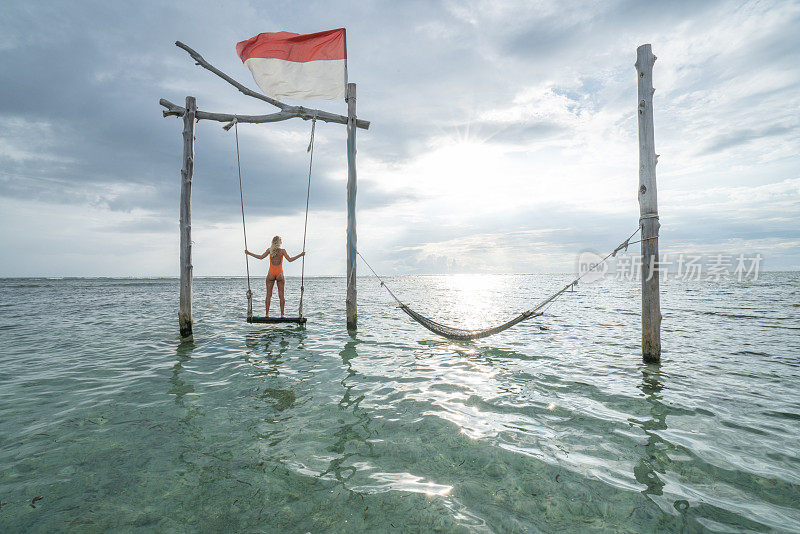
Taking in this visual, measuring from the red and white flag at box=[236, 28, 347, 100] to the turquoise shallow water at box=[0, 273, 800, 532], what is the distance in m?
7.39

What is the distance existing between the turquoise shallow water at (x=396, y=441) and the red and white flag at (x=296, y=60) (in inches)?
291

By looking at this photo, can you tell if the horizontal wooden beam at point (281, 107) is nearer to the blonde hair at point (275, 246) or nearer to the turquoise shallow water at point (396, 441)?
the blonde hair at point (275, 246)

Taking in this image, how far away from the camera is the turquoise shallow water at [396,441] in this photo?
2902 mm

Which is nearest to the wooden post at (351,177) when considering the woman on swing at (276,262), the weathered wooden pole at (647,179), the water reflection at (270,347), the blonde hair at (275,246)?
the woman on swing at (276,262)

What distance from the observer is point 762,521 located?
2830mm

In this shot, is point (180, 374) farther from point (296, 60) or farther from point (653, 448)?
point (296, 60)

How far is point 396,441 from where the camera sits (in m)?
4.10

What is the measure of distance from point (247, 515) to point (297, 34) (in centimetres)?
1089

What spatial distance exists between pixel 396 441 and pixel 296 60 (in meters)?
9.84

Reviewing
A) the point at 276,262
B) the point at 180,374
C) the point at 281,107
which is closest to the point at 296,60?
the point at 281,107

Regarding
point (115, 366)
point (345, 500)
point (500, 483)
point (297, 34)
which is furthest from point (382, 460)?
point (297, 34)

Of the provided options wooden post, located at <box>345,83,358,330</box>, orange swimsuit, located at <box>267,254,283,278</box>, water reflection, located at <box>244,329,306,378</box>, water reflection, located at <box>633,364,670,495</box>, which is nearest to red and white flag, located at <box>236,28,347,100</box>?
wooden post, located at <box>345,83,358,330</box>

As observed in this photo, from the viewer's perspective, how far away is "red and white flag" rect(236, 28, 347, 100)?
9.22 meters

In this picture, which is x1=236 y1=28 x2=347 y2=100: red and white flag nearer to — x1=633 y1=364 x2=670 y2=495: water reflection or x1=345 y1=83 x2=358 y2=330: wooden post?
x1=345 y1=83 x2=358 y2=330: wooden post
